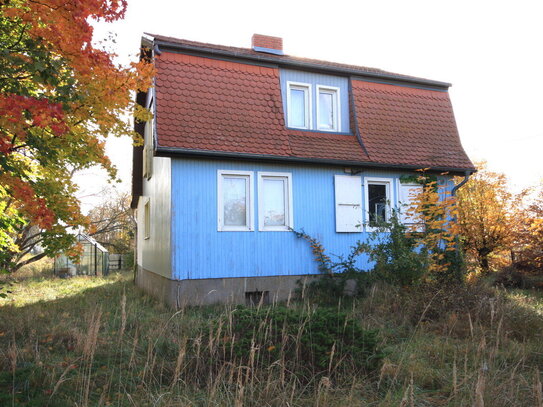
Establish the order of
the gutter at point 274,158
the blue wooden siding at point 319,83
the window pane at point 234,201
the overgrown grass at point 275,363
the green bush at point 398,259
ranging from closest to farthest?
the overgrown grass at point 275,363 → the green bush at point 398,259 → the gutter at point 274,158 → the window pane at point 234,201 → the blue wooden siding at point 319,83

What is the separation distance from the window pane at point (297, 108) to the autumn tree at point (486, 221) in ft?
21.8

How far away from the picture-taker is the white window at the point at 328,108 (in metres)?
11.9

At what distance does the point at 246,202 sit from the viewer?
10.4m

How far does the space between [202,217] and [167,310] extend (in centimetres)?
200

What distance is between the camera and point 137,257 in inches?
739

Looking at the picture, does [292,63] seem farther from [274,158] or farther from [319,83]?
[274,158]

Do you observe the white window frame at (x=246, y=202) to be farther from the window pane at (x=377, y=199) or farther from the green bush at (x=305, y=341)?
the green bush at (x=305, y=341)

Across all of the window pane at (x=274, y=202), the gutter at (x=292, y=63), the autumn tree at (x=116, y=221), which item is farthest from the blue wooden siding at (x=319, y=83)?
the autumn tree at (x=116, y=221)

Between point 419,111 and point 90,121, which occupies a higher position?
point 419,111

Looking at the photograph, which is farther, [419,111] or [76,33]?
[419,111]

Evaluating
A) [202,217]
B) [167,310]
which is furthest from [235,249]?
[167,310]

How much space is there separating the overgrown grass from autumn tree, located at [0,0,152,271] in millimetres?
1877

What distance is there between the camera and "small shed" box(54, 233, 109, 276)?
24047 mm

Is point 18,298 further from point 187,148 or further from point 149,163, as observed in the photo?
point 187,148
